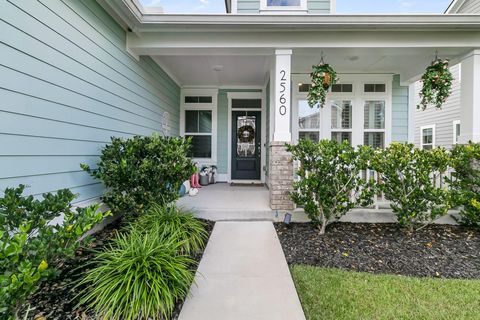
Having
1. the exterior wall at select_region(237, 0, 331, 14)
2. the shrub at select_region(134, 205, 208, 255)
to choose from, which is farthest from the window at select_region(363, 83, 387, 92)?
the shrub at select_region(134, 205, 208, 255)

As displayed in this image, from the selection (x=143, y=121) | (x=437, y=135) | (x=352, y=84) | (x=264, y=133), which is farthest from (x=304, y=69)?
(x=437, y=135)

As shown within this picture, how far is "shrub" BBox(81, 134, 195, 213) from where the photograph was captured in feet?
10.4

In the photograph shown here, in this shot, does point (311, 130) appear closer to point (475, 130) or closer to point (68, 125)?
point (475, 130)

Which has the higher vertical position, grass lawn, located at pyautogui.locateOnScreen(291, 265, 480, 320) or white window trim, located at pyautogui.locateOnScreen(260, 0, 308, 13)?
white window trim, located at pyautogui.locateOnScreen(260, 0, 308, 13)

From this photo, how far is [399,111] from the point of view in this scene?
604 cm

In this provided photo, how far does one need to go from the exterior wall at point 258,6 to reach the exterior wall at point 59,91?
116 inches

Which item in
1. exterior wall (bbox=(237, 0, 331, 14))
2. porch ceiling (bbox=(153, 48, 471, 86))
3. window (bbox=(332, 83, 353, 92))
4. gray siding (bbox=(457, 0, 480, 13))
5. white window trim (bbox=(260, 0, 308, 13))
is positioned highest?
gray siding (bbox=(457, 0, 480, 13))

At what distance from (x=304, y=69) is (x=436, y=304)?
16.6 ft

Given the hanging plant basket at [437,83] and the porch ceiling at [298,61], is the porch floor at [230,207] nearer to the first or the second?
the porch ceiling at [298,61]

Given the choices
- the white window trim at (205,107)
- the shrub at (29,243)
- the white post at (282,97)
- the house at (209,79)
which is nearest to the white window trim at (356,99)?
the house at (209,79)

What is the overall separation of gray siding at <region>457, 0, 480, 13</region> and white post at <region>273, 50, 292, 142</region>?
6.22m

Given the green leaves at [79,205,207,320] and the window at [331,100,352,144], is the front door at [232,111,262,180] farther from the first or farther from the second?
the green leaves at [79,205,207,320]

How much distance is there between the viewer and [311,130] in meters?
6.04

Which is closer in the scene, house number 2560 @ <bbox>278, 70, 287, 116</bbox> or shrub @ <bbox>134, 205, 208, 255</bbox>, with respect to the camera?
shrub @ <bbox>134, 205, 208, 255</bbox>
